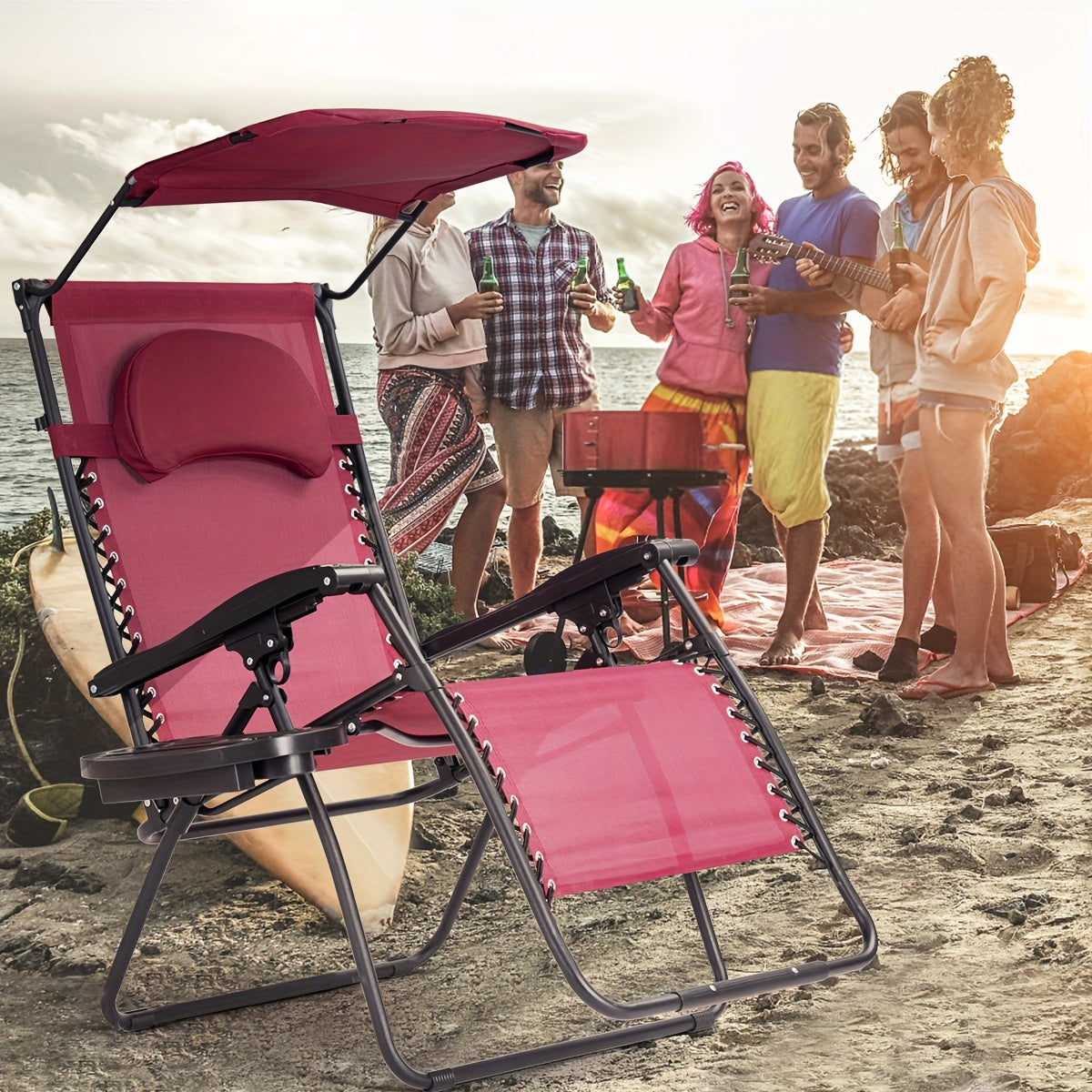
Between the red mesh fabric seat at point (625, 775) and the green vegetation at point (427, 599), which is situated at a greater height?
the red mesh fabric seat at point (625, 775)

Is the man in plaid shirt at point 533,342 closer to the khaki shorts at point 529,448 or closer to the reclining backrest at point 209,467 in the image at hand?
the khaki shorts at point 529,448

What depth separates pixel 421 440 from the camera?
417 centimetres

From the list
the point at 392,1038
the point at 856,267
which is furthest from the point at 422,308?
the point at 392,1038

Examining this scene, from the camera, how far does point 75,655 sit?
11.9 feet

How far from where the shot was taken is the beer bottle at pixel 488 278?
13.8ft

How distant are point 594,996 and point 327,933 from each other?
1490mm

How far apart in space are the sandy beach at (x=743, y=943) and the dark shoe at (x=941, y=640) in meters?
0.18

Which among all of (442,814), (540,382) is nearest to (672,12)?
(540,382)

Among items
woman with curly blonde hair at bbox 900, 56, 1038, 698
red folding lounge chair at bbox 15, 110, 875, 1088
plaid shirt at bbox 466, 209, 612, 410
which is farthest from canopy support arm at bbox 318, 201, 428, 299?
woman with curly blonde hair at bbox 900, 56, 1038, 698

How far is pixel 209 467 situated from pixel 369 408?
1416mm

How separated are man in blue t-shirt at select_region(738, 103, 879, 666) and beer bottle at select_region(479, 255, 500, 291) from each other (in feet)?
2.59

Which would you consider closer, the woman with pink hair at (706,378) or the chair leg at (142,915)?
the chair leg at (142,915)

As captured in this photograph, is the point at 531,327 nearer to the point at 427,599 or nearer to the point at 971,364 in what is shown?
the point at 427,599

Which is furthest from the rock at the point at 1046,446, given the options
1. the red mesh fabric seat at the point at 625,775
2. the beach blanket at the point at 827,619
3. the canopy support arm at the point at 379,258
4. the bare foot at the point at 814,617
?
the red mesh fabric seat at the point at 625,775
